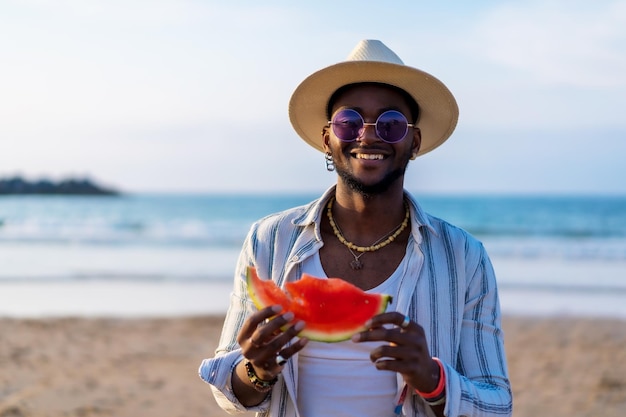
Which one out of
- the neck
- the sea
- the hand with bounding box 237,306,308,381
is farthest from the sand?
the hand with bounding box 237,306,308,381

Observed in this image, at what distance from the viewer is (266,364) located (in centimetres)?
230

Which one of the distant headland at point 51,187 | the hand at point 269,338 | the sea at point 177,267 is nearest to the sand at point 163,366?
the sea at point 177,267

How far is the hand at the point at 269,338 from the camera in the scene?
2.18 meters

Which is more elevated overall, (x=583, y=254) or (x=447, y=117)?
(x=447, y=117)

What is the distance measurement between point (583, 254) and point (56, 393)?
1508 centimetres

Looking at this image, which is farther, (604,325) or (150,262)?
(150,262)

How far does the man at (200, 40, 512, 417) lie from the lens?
8.23 ft

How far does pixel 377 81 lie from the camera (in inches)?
112

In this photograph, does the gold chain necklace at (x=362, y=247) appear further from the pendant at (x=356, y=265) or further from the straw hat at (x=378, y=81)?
the straw hat at (x=378, y=81)

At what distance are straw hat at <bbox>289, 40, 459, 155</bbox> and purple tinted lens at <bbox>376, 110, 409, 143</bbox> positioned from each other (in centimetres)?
17

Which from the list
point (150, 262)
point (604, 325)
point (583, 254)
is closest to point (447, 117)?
point (604, 325)

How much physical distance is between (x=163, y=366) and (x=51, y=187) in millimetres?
46904

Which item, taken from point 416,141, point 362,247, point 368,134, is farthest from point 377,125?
point 362,247

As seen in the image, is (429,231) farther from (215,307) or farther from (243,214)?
(243,214)
